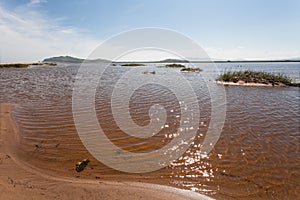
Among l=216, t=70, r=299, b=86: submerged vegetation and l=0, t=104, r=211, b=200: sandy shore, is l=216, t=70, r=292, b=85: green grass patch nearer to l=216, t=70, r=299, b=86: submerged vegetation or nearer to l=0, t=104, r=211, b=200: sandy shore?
l=216, t=70, r=299, b=86: submerged vegetation

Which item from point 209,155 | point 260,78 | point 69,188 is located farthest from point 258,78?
point 69,188

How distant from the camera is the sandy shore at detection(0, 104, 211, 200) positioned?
3.48 metres

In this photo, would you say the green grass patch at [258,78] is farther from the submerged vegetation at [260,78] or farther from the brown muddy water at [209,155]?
the brown muddy water at [209,155]

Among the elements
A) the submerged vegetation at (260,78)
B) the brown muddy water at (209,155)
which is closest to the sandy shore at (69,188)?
the brown muddy water at (209,155)

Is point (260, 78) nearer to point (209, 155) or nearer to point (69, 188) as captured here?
point (209, 155)

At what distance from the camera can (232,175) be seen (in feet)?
14.3

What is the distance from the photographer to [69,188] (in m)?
3.71

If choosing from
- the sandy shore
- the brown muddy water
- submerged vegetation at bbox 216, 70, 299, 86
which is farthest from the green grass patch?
the sandy shore

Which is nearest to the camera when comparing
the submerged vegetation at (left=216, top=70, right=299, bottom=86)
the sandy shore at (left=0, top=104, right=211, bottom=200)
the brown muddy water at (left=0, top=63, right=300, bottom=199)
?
the sandy shore at (left=0, top=104, right=211, bottom=200)

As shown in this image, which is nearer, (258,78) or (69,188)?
(69,188)

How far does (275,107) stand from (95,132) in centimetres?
1012

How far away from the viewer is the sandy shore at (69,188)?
348 centimetres

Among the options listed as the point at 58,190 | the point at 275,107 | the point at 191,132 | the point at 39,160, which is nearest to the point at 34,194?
the point at 58,190

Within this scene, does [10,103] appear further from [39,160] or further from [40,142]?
[39,160]
